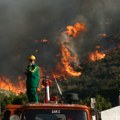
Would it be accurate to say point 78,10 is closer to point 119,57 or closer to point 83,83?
point 119,57

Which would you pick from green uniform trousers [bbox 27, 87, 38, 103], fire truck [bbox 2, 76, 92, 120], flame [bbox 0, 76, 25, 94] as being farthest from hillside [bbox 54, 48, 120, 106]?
fire truck [bbox 2, 76, 92, 120]

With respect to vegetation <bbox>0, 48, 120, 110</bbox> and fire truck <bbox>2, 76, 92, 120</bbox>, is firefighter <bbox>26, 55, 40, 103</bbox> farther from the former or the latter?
vegetation <bbox>0, 48, 120, 110</bbox>

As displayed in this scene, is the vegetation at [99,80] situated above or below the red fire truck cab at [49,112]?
above

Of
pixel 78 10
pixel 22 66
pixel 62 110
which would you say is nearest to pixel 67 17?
pixel 78 10

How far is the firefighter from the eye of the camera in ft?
50.5

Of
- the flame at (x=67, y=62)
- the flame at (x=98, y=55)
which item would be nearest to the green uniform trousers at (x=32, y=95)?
the flame at (x=67, y=62)

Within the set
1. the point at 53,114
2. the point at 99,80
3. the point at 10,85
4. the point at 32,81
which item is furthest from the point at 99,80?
the point at 53,114

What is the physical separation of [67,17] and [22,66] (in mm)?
26110

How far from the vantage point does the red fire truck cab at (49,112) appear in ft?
41.8

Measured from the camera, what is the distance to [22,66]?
507ft

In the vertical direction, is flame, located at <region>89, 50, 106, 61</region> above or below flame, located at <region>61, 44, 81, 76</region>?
above

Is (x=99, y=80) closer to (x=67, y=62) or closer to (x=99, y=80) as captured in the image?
(x=99, y=80)

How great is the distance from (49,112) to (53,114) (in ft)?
0.35

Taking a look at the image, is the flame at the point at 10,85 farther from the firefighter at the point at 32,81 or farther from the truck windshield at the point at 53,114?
the truck windshield at the point at 53,114
